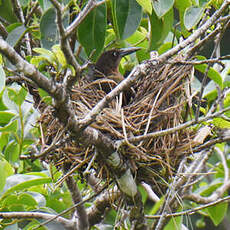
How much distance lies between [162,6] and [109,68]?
58.5 inches

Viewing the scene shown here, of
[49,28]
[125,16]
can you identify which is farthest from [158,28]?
[49,28]

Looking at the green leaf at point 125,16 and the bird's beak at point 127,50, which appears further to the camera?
the bird's beak at point 127,50

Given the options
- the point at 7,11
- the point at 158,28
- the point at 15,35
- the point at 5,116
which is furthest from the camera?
the point at 5,116

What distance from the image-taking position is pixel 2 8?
3.06 meters

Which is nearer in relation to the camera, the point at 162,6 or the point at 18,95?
the point at 162,6

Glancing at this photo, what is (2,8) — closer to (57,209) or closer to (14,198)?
(14,198)

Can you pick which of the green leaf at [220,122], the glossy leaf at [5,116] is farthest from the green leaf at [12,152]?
the green leaf at [220,122]

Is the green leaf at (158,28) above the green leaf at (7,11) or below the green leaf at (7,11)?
below

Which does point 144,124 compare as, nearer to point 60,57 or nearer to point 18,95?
point 18,95

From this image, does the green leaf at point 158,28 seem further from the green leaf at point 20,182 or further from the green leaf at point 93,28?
the green leaf at point 20,182

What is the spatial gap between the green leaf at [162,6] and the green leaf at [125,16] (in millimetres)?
112

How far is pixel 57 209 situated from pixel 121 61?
1438 millimetres

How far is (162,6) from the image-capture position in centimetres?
247

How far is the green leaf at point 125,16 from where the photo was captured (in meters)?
2.46
